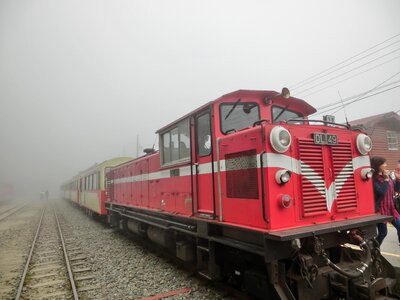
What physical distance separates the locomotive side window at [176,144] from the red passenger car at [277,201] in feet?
0.14

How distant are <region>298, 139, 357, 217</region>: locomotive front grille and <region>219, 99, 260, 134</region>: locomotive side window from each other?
1.25m

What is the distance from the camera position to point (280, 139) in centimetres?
384

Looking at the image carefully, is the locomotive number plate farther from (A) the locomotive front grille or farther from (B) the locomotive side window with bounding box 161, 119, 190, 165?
(B) the locomotive side window with bounding box 161, 119, 190, 165

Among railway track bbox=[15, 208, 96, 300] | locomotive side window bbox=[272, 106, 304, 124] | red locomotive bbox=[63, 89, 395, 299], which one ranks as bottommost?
railway track bbox=[15, 208, 96, 300]

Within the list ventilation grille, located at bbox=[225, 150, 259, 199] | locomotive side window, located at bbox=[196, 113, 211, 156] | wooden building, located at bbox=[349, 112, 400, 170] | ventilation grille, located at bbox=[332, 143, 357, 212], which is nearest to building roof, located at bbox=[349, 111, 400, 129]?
wooden building, located at bbox=[349, 112, 400, 170]

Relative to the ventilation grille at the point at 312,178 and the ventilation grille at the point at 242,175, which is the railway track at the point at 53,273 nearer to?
the ventilation grille at the point at 242,175

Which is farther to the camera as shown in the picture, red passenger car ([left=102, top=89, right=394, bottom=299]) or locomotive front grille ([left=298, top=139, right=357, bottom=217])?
locomotive front grille ([left=298, top=139, right=357, bottom=217])

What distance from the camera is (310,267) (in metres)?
3.63

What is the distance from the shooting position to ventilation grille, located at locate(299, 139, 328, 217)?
406 centimetres

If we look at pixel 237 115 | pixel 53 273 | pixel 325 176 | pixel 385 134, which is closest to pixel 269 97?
pixel 237 115

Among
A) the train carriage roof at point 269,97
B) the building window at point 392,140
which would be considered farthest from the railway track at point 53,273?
the building window at point 392,140

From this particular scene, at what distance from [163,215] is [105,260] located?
95.9 inches

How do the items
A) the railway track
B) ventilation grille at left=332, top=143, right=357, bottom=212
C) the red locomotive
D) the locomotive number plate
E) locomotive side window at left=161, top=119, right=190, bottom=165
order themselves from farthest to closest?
locomotive side window at left=161, top=119, right=190, bottom=165 → the railway track → ventilation grille at left=332, top=143, right=357, bottom=212 → the locomotive number plate → the red locomotive

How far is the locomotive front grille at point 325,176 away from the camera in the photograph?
13.4ft
